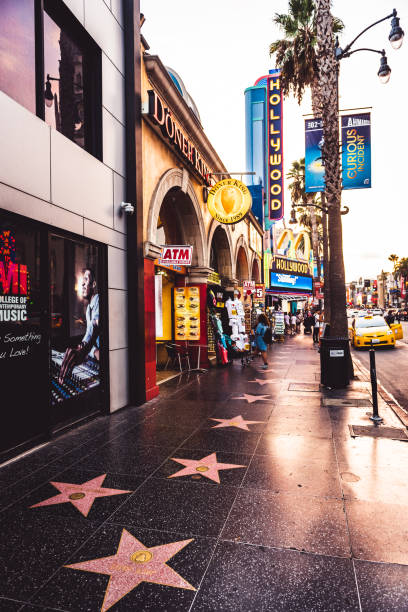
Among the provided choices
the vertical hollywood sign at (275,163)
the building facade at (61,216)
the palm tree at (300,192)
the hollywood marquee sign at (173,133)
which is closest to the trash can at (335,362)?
the building facade at (61,216)

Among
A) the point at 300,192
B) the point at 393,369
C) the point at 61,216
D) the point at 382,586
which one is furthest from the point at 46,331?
the point at 300,192

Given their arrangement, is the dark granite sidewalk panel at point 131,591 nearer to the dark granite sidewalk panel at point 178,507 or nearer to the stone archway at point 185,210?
the dark granite sidewalk panel at point 178,507

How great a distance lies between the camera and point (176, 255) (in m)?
10.3

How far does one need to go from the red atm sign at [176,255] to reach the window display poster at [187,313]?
3.35 metres

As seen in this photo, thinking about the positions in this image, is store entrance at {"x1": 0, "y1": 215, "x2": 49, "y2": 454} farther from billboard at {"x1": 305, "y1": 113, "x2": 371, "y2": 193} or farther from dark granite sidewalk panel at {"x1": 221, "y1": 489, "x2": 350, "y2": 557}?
billboard at {"x1": 305, "y1": 113, "x2": 371, "y2": 193}

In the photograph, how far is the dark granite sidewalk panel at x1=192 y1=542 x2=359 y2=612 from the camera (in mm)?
2627

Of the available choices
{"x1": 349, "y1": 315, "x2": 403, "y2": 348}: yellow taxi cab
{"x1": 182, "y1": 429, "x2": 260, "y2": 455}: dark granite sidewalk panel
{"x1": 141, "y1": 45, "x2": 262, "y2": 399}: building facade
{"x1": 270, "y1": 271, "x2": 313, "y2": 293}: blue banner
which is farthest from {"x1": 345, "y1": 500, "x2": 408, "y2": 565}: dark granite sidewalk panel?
{"x1": 270, "y1": 271, "x2": 313, "y2": 293}: blue banner

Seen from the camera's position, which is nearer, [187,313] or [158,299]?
[158,299]

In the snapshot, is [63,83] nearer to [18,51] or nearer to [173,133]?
[18,51]

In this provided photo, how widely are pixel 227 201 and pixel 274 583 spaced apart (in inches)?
462

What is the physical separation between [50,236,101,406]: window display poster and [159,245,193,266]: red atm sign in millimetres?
3021

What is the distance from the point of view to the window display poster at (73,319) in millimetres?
6266

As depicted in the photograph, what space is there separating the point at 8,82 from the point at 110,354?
452 centimetres

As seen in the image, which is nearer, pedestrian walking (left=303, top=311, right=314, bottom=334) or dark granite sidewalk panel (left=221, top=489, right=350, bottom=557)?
dark granite sidewalk panel (left=221, top=489, right=350, bottom=557)
